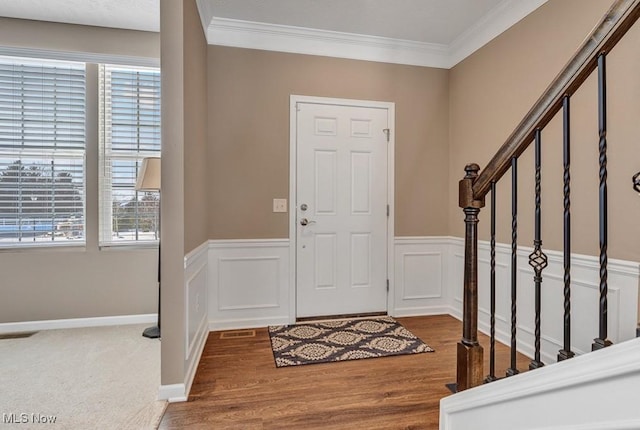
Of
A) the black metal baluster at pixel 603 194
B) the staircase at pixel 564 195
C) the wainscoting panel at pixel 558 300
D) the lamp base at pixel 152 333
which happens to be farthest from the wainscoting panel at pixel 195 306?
the wainscoting panel at pixel 558 300

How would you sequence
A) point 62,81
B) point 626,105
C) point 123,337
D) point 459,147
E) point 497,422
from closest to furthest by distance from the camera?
1. point 497,422
2. point 626,105
3. point 123,337
4. point 62,81
5. point 459,147

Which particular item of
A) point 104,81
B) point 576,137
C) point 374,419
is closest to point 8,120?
point 104,81

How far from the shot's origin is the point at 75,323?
305 centimetres

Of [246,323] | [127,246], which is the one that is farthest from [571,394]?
[127,246]

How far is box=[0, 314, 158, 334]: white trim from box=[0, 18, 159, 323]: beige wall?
37mm

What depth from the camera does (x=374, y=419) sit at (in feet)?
5.80

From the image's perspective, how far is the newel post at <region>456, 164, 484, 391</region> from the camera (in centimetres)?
129

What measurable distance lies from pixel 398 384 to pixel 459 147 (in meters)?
2.31

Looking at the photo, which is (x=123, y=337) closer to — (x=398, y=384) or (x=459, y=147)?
(x=398, y=384)

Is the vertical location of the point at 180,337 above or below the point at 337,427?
above

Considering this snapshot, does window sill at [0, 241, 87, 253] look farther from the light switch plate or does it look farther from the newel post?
the newel post

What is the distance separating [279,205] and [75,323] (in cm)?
213

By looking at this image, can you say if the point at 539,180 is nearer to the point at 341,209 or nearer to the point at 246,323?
the point at 341,209

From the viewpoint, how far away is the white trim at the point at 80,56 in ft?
9.53
